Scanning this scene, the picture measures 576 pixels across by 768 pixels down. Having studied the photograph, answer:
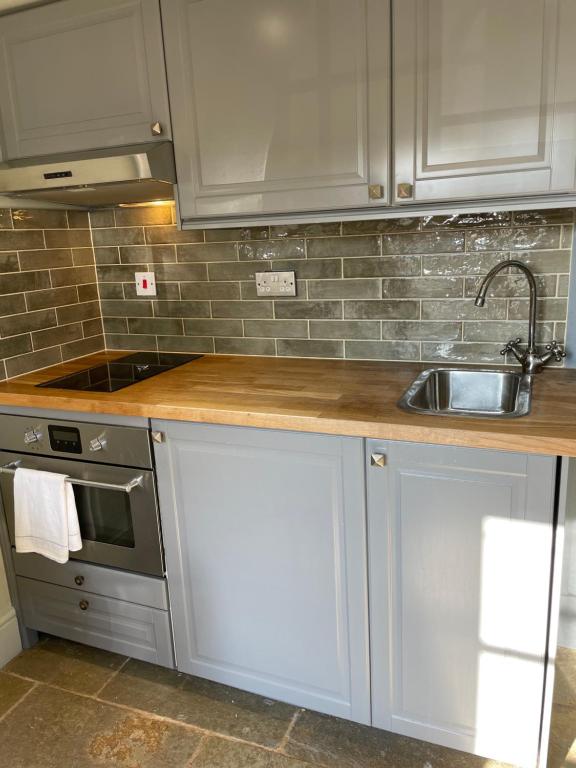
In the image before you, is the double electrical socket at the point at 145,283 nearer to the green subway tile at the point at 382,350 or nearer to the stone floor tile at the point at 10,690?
the green subway tile at the point at 382,350

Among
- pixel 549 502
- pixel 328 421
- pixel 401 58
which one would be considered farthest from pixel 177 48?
pixel 549 502

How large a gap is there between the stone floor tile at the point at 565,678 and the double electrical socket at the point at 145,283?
185cm

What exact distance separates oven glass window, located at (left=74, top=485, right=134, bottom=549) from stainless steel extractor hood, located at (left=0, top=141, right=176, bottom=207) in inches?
37.1

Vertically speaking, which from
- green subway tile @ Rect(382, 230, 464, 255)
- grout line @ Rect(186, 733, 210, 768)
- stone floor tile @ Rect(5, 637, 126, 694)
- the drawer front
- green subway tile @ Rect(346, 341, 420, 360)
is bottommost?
stone floor tile @ Rect(5, 637, 126, 694)

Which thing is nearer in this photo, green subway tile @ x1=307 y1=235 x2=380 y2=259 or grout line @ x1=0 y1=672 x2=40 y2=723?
grout line @ x1=0 y1=672 x2=40 y2=723

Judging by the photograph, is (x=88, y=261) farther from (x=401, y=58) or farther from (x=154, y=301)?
(x=401, y=58)

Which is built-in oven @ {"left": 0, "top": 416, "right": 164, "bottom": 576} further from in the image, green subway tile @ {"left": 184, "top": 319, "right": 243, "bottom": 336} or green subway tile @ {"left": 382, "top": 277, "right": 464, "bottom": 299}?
green subway tile @ {"left": 382, "top": 277, "right": 464, "bottom": 299}

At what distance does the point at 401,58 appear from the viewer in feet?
4.78

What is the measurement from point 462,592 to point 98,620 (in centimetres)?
122

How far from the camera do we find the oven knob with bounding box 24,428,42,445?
1.82 m

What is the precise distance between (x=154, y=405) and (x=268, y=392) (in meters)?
0.33

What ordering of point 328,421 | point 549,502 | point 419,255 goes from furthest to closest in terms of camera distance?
point 419,255 < point 328,421 < point 549,502

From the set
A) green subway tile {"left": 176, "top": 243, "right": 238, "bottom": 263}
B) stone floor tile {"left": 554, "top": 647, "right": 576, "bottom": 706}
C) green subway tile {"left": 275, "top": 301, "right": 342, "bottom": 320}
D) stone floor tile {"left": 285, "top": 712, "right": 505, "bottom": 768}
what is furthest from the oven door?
stone floor tile {"left": 554, "top": 647, "right": 576, "bottom": 706}

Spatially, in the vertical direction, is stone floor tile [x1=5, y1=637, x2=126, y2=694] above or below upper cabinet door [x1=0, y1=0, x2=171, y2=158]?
below
